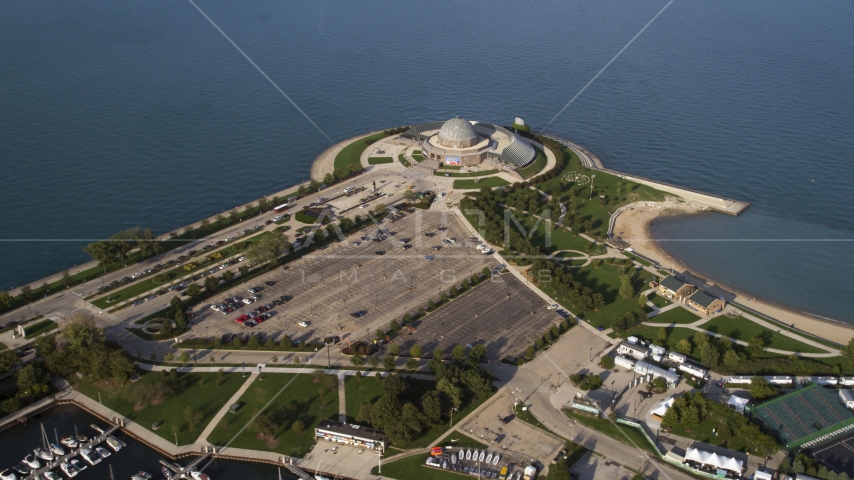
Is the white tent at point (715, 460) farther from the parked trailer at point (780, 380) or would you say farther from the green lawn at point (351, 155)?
the green lawn at point (351, 155)

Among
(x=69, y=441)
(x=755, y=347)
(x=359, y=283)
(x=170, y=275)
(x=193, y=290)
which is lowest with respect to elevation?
(x=69, y=441)

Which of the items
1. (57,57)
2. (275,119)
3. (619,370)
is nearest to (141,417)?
(619,370)

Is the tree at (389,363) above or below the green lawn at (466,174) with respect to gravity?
below

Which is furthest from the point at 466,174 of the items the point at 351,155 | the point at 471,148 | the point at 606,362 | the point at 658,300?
the point at 606,362

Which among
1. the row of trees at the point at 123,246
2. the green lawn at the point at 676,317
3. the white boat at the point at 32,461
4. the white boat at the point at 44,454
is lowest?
the white boat at the point at 32,461

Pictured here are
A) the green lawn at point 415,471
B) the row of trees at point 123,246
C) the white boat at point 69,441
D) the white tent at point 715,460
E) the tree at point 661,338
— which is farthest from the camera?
the row of trees at point 123,246

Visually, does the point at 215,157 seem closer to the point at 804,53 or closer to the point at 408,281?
the point at 408,281

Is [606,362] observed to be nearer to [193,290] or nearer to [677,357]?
[677,357]

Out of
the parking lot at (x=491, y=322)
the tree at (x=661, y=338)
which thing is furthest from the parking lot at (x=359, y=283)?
the tree at (x=661, y=338)
